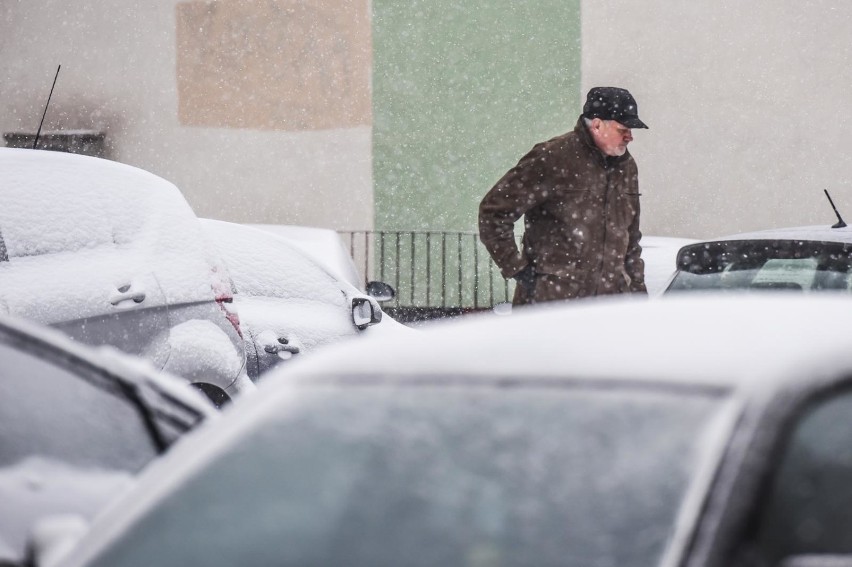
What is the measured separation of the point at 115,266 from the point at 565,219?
2001mm

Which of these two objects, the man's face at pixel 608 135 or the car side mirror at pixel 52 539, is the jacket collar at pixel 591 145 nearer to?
the man's face at pixel 608 135

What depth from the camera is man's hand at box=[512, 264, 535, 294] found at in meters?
6.35

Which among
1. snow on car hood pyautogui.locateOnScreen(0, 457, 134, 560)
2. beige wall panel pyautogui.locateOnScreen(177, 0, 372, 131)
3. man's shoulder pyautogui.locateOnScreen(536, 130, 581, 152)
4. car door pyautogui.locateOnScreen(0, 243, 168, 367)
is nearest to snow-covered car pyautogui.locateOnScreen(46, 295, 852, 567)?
snow on car hood pyautogui.locateOnScreen(0, 457, 134, 560)

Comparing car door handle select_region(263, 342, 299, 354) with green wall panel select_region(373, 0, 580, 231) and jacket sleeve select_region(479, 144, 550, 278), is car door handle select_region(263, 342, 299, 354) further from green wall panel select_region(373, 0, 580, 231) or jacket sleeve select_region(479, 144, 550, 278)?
green wall panel select_region(373, 0, 580, 231)

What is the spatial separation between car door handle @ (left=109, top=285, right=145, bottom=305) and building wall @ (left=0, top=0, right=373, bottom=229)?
10295mm

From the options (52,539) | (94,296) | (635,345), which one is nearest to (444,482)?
(635,345)

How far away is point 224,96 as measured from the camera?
15.9 m

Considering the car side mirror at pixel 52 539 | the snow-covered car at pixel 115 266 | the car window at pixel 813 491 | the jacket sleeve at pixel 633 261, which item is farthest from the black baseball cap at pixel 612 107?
the car window at pixel 813 491

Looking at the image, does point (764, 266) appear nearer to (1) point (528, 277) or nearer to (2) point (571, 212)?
(2) point (571, 212)

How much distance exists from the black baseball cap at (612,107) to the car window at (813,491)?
481cm

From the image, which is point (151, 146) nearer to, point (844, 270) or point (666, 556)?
point (844, 270)

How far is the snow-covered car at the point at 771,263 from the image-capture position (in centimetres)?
615

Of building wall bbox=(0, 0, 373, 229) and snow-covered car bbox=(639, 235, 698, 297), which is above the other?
building wall bbox=(0, 0, 373, 229)

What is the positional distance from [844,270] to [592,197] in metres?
1.13
